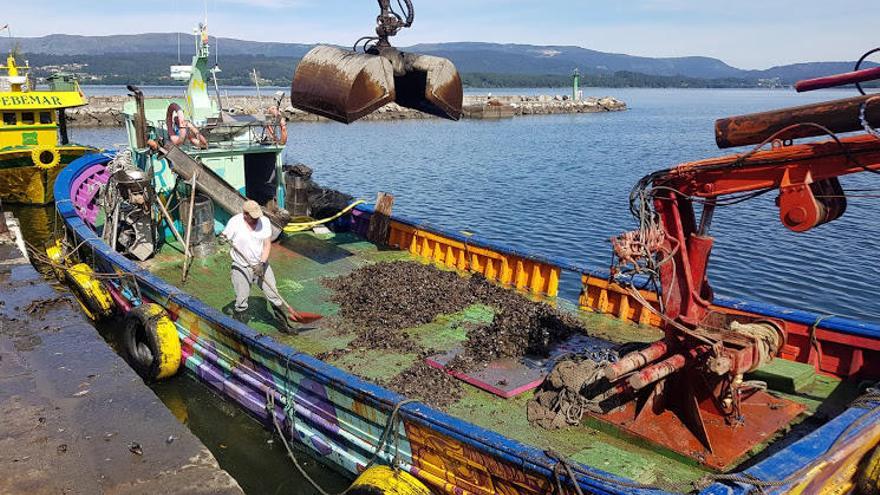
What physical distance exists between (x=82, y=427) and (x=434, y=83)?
5.09m

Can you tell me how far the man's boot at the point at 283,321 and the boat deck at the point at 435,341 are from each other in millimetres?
91

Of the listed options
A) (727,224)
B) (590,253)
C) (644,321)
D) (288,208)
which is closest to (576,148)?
(727,224)

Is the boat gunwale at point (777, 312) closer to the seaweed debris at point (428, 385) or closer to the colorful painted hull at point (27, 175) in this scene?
the seaweed debris at point (428, 385)

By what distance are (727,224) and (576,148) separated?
25.5 metres

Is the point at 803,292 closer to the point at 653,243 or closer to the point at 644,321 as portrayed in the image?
the point at 644,321

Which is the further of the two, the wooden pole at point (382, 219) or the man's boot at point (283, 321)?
the wooden pole at point (382, 219)

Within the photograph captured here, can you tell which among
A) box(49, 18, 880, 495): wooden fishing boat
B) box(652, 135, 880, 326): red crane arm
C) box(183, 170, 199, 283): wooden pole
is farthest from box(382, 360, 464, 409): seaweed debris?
box(183, 170, 199, 283): wooden pole

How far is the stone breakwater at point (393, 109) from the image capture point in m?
55.0

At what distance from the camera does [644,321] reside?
8.35 meters

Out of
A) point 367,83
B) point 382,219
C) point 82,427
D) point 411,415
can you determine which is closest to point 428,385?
point 411,415

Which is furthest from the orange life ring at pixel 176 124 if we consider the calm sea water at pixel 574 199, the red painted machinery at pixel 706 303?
the red painted machinery at pixel 706 303

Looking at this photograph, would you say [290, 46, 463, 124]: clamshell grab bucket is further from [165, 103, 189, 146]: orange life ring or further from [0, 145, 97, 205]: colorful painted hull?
[0, 145, 97, 205]: colorful painted hull

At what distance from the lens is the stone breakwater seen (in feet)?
181

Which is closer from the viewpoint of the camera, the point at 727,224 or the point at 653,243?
the point at 653,243
